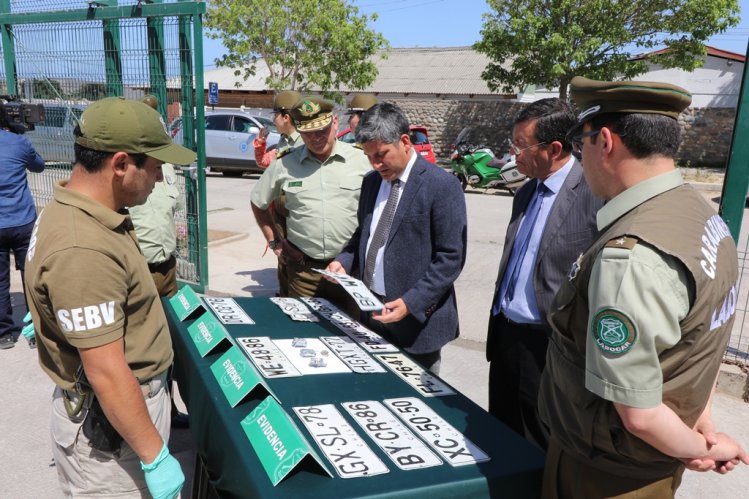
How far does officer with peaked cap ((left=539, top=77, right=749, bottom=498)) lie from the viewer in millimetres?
1236

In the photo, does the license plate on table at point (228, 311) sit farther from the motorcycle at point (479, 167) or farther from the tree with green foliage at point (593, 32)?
the tree with green foliage at point (593, 32)

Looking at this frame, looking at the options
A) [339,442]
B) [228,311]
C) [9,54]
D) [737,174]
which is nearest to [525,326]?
[339,442]

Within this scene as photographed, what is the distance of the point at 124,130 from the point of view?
1677 mm

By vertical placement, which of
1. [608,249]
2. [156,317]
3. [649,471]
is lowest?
[649,471]

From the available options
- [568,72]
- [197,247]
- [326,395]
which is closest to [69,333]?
[326,395]

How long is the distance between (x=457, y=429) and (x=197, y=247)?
4604 millimetres

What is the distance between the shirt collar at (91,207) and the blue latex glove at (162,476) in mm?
689

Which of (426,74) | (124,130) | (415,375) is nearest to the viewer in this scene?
(124,130)

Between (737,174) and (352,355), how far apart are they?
2.97 metres

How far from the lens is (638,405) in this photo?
1261 mm

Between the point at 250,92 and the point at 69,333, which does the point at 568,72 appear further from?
the point at 69,333

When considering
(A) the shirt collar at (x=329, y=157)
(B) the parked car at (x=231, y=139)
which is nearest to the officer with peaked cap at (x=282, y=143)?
(A) the shirt collar at (x=329, y=157)

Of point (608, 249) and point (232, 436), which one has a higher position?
point (608, 249)

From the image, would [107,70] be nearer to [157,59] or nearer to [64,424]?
[157,59]
